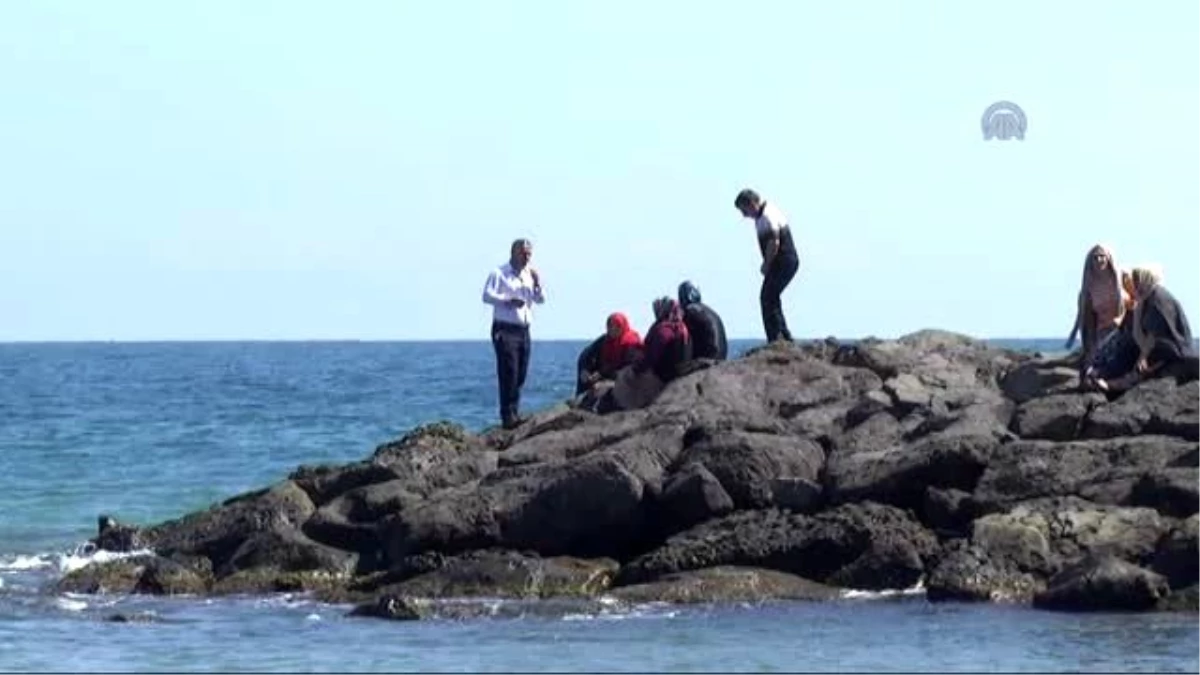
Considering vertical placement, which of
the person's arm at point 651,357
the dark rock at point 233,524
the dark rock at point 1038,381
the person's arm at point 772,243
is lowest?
the dark rock at point 233,524

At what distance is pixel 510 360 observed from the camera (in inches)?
1009

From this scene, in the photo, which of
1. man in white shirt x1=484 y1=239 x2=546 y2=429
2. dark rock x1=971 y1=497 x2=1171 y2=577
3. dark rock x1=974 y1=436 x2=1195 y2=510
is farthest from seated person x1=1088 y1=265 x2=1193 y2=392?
man in white shirt x1=484 y1=239 x2=546 y2=429

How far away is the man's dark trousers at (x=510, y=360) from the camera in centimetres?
2552

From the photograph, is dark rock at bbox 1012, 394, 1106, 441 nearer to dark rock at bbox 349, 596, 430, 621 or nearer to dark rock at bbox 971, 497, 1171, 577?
dark rock at bbox 971, 497, 1171, 577

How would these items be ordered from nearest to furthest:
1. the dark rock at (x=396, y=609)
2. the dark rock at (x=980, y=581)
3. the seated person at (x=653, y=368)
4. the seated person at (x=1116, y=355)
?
the dark rock at (x=396, y=609) < the dark rock at (x=980, y=581) < the seated person at (x=1116, y=355) < the seated person at (x=653, y=368)

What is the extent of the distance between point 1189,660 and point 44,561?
12.4m

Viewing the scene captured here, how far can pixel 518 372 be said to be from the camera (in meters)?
25.8

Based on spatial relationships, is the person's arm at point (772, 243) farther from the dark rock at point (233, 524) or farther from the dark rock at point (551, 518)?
the dark rock at point (233, 524)

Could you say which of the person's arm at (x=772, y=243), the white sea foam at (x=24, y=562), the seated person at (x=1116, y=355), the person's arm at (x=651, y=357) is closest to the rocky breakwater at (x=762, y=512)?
the seated person at (x=1116, y=355)

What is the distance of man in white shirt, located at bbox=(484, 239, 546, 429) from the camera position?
25.3m

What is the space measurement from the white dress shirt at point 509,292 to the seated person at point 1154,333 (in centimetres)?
546

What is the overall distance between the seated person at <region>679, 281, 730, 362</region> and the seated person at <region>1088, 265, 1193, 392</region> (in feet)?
13.8

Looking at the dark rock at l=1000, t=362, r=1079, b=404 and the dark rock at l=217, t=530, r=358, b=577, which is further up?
the dark rock at l=1000, t=362, r=1079, b=404

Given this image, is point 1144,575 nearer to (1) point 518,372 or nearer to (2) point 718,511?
(2) point 718,511
